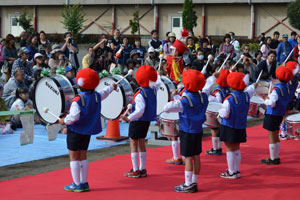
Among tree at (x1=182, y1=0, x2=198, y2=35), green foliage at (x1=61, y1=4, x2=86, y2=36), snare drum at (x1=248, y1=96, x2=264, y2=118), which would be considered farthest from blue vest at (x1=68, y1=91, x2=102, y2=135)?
green foliage at (x1=61, y1=4, x2=86, y2=36)

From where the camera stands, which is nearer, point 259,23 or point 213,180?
point 213,180

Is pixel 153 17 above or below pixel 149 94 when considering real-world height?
above

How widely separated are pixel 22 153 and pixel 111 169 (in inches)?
74.5

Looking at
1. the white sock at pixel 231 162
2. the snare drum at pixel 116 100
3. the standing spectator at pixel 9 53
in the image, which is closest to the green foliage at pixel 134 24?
the standing spectator at pixel 9 53

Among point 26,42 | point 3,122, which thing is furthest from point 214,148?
point 26,42

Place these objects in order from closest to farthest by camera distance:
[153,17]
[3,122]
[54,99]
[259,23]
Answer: [54,99] < [3,122] < [259,23] < [153,17]

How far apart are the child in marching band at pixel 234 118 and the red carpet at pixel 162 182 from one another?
0.24m

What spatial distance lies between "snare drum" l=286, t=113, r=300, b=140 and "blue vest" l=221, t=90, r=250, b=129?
2.41 m

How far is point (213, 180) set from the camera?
6.94 meters

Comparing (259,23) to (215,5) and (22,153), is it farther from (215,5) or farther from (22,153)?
(22,153)

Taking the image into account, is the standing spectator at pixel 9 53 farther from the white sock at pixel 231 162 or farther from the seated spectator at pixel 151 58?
the white sock at pixel 231 162

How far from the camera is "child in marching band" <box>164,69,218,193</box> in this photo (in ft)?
20.6

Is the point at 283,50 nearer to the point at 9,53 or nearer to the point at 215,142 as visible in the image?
the point at 9,53

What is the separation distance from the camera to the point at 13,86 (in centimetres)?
1101
